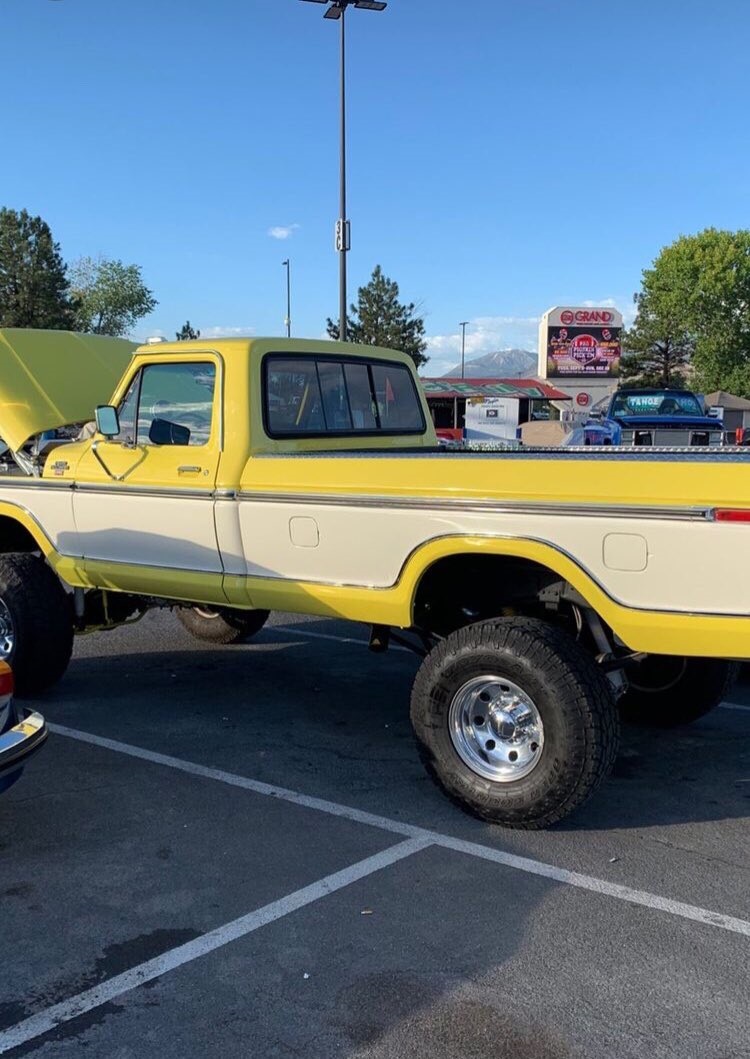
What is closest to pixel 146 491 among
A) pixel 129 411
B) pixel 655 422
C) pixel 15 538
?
pixel 129 411

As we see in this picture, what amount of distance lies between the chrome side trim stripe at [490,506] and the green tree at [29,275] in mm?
42992

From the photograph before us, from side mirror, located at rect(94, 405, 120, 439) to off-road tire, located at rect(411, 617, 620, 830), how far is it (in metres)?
2.34

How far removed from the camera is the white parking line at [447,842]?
3.45 meters

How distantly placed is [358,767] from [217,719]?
3.87 ft

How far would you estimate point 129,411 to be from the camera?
5582 mm

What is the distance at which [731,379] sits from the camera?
57.0m

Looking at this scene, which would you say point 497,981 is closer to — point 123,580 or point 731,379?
point 123,580

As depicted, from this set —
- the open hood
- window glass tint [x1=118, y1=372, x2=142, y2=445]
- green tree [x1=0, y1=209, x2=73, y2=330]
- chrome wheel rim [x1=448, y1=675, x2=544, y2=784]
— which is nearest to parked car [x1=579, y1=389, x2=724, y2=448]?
the open hood

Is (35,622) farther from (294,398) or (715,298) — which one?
(715,298)

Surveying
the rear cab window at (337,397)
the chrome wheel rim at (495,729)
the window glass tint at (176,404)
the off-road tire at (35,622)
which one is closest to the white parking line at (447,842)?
the chrome wheel rim at (495,729)

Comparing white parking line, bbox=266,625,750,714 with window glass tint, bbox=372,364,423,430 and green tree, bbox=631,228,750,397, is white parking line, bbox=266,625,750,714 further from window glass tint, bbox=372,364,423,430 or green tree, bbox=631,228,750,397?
green tree, bbox=631,228,750,397

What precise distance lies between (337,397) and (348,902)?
10.2ft

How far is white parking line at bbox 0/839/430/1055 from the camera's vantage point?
9.14 ft

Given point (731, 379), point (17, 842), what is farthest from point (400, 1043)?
point (731, 379)
